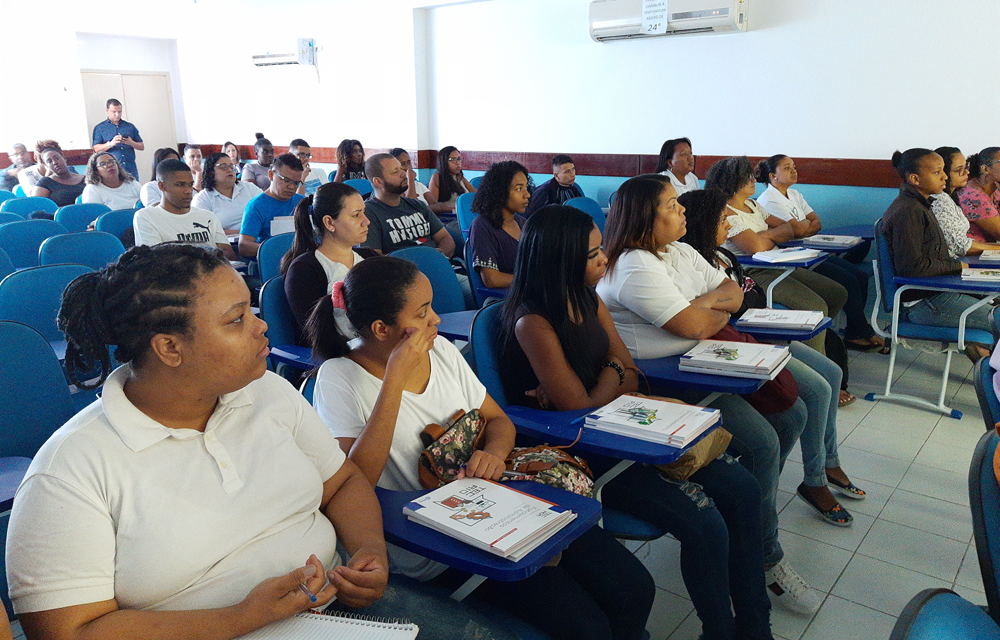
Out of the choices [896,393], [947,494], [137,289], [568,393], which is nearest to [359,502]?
[137,289]

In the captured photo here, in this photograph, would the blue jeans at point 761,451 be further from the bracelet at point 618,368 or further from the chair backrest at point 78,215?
the chair backrest at point 78,215

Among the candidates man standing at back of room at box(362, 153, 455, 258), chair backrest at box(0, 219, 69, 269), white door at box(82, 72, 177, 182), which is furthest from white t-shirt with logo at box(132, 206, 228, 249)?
white door at box(82, 72, 177, 182)

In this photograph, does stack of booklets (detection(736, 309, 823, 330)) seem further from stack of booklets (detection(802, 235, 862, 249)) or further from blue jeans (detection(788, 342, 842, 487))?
stack of booklets (detection(802, 235, 862, 249))

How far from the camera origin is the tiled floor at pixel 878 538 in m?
2.03

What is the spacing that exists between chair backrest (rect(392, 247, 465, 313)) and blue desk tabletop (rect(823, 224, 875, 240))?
9.55 feet

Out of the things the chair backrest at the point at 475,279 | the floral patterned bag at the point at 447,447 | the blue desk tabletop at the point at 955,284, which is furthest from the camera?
the chair backrest at the point at 475,279

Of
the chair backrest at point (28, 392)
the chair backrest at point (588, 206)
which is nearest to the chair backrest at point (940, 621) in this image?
the chair backrest at point (28, 392)

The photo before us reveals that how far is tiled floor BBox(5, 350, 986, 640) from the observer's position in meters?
2.03

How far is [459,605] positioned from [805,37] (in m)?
5.25

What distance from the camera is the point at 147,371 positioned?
1.11 meters

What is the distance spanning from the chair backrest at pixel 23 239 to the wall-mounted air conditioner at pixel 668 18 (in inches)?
176

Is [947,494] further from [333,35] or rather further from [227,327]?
[333,35]

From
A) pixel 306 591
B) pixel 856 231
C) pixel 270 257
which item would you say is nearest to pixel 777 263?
pixel 856 231

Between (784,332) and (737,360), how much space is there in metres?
0.48
